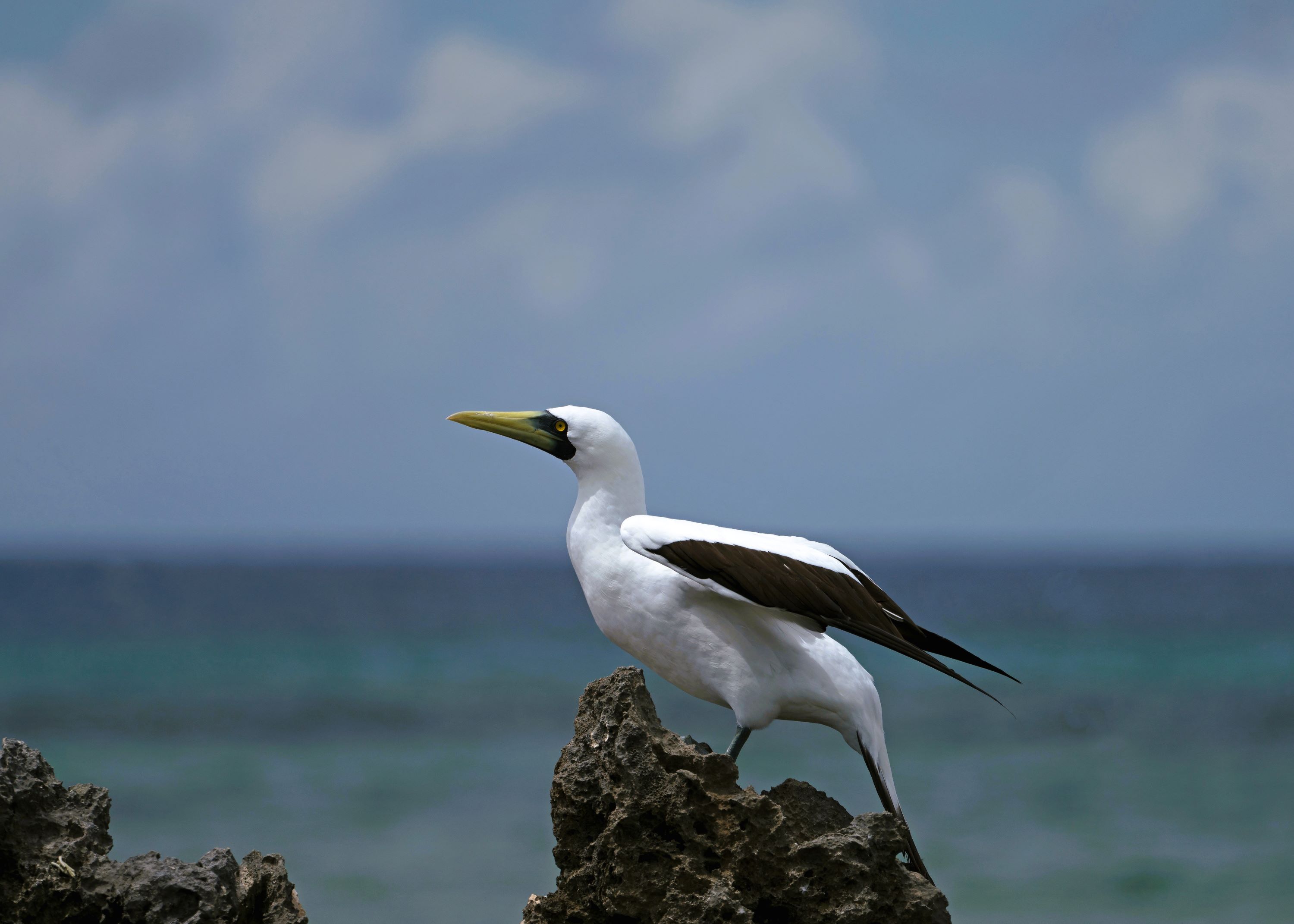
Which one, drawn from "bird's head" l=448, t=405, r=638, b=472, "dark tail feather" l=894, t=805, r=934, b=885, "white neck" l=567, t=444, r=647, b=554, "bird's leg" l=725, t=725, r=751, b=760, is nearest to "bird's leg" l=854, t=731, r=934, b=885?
"dark tail feather" l=894, t=805, r=934, b=885

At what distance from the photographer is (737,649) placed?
4195mm

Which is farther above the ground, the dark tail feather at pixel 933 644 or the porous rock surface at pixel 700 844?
the dark tail feather at pixel 933 644

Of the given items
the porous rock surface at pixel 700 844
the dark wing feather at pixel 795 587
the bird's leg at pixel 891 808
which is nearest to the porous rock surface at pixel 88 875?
the porous rock surface at pixel 700 844

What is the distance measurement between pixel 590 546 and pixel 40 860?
1.99 m

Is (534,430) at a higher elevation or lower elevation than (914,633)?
higher

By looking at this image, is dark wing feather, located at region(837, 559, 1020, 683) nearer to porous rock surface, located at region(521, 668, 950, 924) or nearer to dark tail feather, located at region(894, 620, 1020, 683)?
→ dark tail feather, located at region(894, 620, 1020, 683)

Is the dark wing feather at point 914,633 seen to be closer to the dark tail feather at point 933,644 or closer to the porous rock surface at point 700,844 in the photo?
the dark tail feather at point 933,644

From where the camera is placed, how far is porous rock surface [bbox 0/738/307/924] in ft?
11.0

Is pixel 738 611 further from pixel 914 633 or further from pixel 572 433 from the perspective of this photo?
pixel 572 433

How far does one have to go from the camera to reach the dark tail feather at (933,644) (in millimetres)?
4238

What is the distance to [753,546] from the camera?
410 centimetres

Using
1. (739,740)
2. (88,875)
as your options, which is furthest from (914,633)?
(88,875)

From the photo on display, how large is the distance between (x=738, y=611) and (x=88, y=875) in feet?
7.13

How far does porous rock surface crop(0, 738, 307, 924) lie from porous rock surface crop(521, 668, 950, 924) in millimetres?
969
